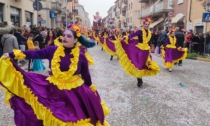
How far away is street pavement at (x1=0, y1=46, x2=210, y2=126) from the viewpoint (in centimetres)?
489

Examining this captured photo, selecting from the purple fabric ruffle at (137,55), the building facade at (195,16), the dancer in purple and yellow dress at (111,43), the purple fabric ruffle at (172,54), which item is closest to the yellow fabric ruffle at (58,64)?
the purple fabric ruffle at (137,55)

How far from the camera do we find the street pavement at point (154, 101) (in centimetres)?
489

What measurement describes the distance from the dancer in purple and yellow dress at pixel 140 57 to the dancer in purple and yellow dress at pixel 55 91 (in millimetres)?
3793

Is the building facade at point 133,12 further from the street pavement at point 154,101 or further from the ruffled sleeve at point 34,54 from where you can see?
the ruffled sleeve at point 34,54

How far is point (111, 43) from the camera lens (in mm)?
14797

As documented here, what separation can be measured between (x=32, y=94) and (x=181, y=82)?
19.6 feet

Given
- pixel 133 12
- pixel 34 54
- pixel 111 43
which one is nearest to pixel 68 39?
pixel 34 54

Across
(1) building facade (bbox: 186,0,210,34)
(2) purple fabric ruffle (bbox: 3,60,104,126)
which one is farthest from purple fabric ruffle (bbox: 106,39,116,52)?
(2) purple fabric ruffle (bbox: 3,60,104,126)

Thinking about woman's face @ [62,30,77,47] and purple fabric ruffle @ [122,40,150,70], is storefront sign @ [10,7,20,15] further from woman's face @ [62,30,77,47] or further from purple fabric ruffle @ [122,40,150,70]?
woman's face @ [62,30,77,47]

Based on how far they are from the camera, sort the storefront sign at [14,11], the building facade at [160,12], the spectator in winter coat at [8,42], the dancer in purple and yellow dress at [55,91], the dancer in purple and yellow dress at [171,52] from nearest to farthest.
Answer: the dancer in purple and yellow dress at [55,91]
the spectator in winter coat at [8,42]
the dancer in purple and yellow dress at [171,52]
the storefront sign at [14,11]
the building facade at [160,12]

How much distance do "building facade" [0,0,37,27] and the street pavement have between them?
10991 millimetres

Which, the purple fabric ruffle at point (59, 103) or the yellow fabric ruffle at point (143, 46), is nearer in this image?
the purple fabric ruffle at point (59, 103)

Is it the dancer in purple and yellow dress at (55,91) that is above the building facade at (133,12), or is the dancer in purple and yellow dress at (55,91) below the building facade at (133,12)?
below

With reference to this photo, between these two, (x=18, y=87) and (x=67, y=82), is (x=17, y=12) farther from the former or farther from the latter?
(x=67, y=82)
